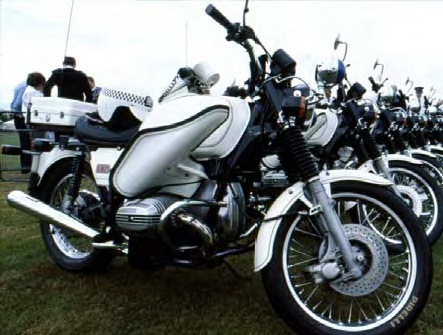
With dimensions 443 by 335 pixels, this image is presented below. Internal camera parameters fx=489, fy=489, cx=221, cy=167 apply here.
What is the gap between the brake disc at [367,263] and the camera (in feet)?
6.52

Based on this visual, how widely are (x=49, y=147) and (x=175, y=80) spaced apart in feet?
3.68

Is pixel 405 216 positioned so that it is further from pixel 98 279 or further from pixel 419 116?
pixel 419 116

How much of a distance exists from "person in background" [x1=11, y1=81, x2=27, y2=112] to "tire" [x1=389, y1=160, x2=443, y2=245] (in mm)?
6054

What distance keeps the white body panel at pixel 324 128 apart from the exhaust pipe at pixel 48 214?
1.80 metres

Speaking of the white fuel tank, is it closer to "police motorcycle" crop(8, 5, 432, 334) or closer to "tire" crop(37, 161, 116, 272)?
"police motorcycle" crop(8, 5, 432, 334)

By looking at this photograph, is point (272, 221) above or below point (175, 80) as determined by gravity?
below

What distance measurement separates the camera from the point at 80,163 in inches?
112

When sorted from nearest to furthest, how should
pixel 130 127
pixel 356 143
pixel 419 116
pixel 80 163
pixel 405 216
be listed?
pixel 405 216 → pixel 130 127 → pixel 80 163 → pixel 356 143 → pixel 419 116

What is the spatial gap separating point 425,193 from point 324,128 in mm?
869

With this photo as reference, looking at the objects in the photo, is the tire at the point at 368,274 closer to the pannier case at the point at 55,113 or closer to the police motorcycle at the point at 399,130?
the pannier case at the point at 55,113

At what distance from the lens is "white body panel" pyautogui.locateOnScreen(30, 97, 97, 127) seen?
2.87m

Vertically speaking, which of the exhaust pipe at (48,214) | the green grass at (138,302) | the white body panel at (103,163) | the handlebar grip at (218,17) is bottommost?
the green grass at (138,302)

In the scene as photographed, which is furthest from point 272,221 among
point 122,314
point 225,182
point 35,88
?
point 35,88

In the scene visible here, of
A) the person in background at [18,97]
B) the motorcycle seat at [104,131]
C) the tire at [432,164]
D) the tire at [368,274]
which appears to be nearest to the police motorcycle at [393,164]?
the tire at [432,164]
